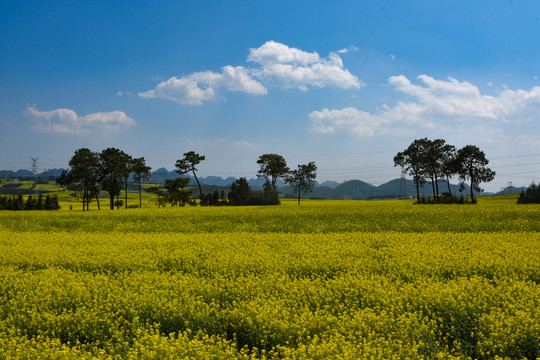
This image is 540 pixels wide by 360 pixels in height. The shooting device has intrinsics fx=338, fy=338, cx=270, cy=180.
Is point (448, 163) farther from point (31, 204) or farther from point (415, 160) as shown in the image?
point (31, 204)

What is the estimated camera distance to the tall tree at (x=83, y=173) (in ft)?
183

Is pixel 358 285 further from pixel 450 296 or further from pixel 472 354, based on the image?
pixel 472 354

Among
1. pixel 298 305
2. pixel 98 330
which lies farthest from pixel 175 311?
pixel 298 305

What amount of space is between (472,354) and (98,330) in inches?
289

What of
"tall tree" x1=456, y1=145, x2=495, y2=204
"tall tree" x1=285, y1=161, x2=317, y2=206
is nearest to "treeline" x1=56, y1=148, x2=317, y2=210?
"tall tree" x1=285, y1=161, x2=317, y2=206

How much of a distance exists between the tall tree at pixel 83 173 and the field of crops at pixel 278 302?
1801 inches

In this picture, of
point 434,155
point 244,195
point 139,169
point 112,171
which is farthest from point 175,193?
point 434,155

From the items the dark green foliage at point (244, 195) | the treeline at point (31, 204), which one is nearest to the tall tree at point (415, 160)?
the dark green foliage at point (244, 195)

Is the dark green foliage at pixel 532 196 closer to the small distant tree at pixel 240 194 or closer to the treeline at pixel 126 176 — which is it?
the treeline at pixel 126 176

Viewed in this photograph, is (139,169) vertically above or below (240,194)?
above

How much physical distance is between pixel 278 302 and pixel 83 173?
2269 inches

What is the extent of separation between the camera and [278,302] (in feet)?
25.1

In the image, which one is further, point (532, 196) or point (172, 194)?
point (172, 194)

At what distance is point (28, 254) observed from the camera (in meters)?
14.0
